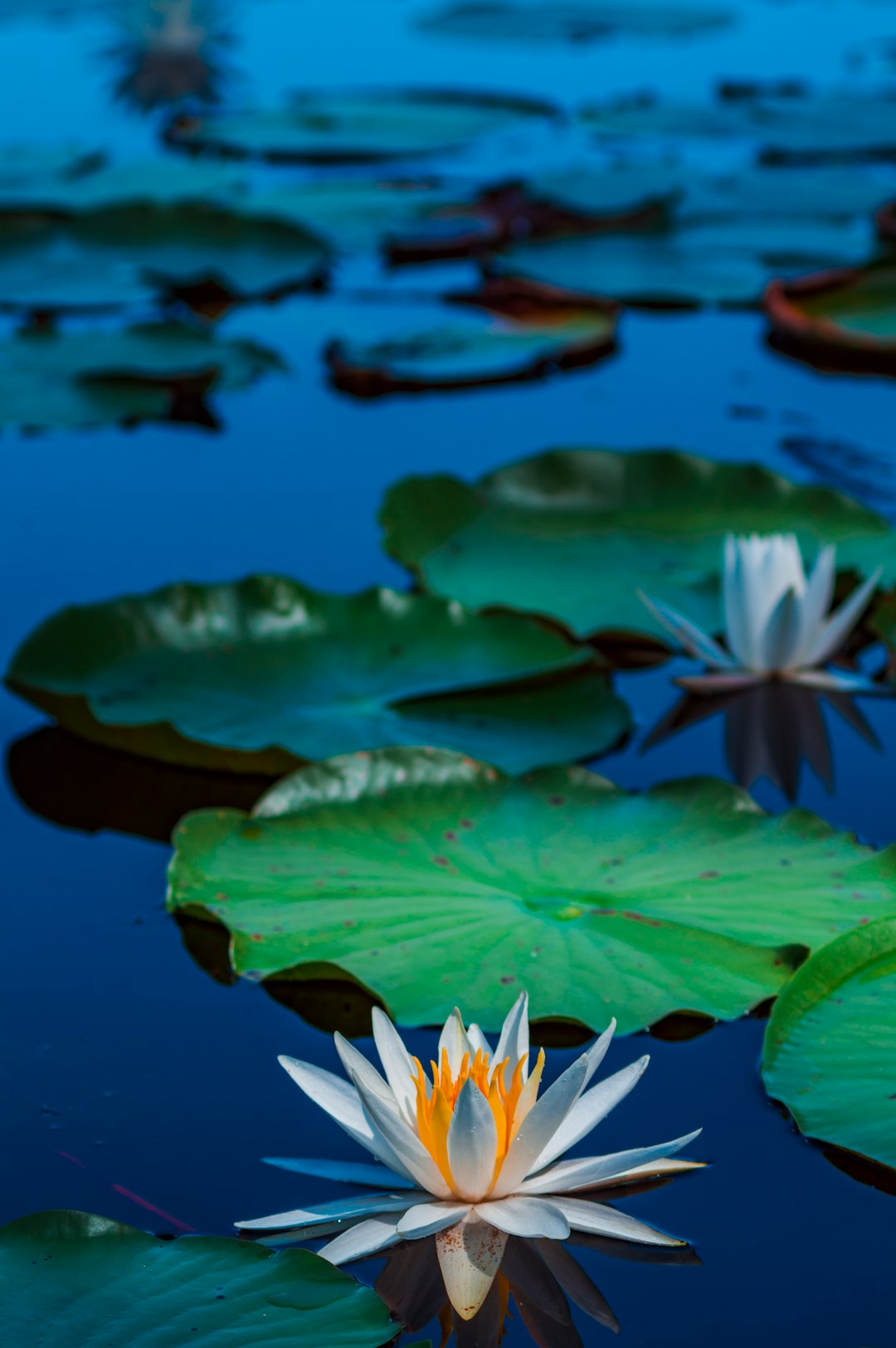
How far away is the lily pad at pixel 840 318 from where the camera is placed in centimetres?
342

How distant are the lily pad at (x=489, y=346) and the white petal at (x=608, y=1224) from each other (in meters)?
2.38

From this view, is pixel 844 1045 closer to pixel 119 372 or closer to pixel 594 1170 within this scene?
pixel 594 1170

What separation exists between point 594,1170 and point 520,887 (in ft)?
1.54

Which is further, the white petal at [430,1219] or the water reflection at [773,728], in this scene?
the water reflection at [773,728]

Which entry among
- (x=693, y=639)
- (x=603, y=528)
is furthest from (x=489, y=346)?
(x=693, y=639)

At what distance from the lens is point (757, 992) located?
4.82ft

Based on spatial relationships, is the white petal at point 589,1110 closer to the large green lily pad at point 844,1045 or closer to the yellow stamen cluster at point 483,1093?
the yellow stamen cluster at point 483,1093

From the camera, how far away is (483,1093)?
1172 millimetres

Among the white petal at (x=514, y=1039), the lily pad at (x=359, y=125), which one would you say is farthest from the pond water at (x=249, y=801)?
the lily pad at (x=359, y=125)

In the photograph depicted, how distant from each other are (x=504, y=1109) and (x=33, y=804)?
939 mm

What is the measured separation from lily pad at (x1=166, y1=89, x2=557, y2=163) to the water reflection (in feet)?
11.4

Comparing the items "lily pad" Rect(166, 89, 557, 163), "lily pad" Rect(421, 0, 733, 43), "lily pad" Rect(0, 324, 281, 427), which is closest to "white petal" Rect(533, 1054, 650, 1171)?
"lily pad" Rect(0, 324, 281, 427)

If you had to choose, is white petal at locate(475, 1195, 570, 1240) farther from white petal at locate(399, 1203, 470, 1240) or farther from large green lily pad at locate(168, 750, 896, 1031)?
large green lily pad at locate(168, 750, 896, 1031)

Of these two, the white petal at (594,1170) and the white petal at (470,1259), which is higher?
the white petal at (594,1170)
